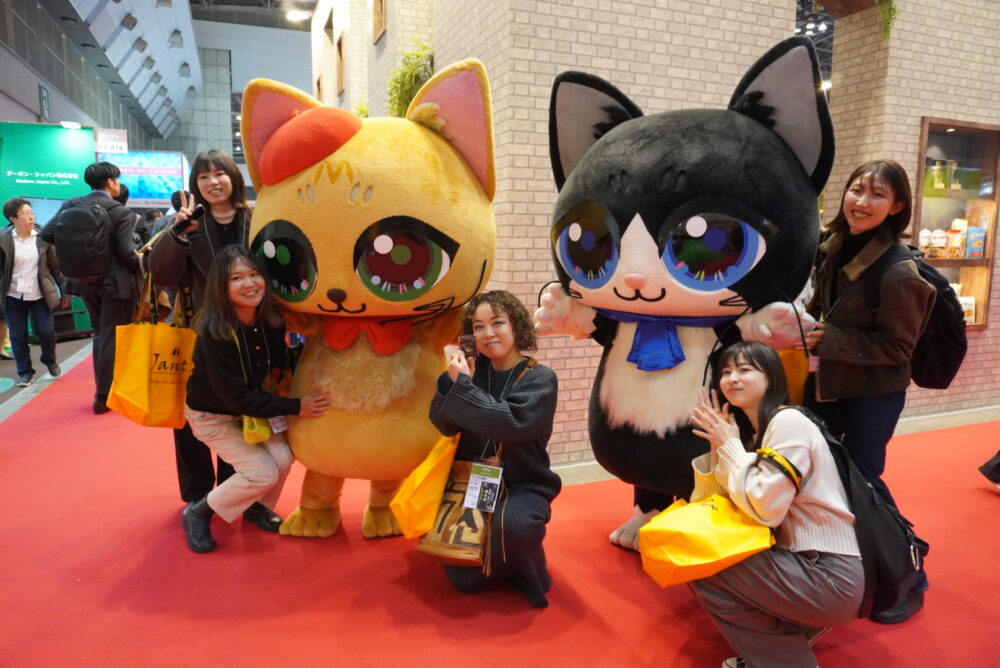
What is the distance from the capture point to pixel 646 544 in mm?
1812

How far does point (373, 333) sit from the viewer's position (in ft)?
8.10

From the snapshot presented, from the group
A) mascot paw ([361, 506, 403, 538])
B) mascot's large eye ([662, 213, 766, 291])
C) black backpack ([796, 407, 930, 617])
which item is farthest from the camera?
mascot paw ([361, 506, 403, 538])

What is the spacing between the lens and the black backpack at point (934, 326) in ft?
7.48

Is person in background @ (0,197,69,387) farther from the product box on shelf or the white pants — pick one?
the product box on shelf

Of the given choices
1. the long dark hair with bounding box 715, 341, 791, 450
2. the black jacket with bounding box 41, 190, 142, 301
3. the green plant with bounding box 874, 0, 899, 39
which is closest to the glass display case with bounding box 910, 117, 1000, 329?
the green plant with bounding box 874, 0, 899, 39

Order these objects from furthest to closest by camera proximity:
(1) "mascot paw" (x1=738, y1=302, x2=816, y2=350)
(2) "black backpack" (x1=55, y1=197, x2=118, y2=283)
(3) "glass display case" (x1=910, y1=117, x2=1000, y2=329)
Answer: (3) "glass display case" (x1=910, y1=117, x2=1000, y2=329) → (2) "black backpack" (x1=55, y1=197, x2=118, y2=283) → (1) "mascot paw" (x1=738, y1=302, x2=816, y2=350)

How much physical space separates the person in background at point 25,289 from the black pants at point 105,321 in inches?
38.9

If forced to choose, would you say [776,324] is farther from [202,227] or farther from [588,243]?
[202,227]

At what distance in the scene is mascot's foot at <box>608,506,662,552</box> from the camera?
9.20 ft

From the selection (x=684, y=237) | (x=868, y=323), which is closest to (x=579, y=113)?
(x=684, y=237)

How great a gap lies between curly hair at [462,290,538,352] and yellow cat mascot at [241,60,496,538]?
133 millimetres

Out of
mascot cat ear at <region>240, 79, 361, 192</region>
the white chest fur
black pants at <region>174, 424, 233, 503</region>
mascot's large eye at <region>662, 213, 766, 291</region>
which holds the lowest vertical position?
black pants at <region>174, 424, 233, 503</region>

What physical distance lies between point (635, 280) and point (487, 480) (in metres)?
0.84

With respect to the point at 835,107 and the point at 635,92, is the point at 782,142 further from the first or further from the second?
the point at 835,107
